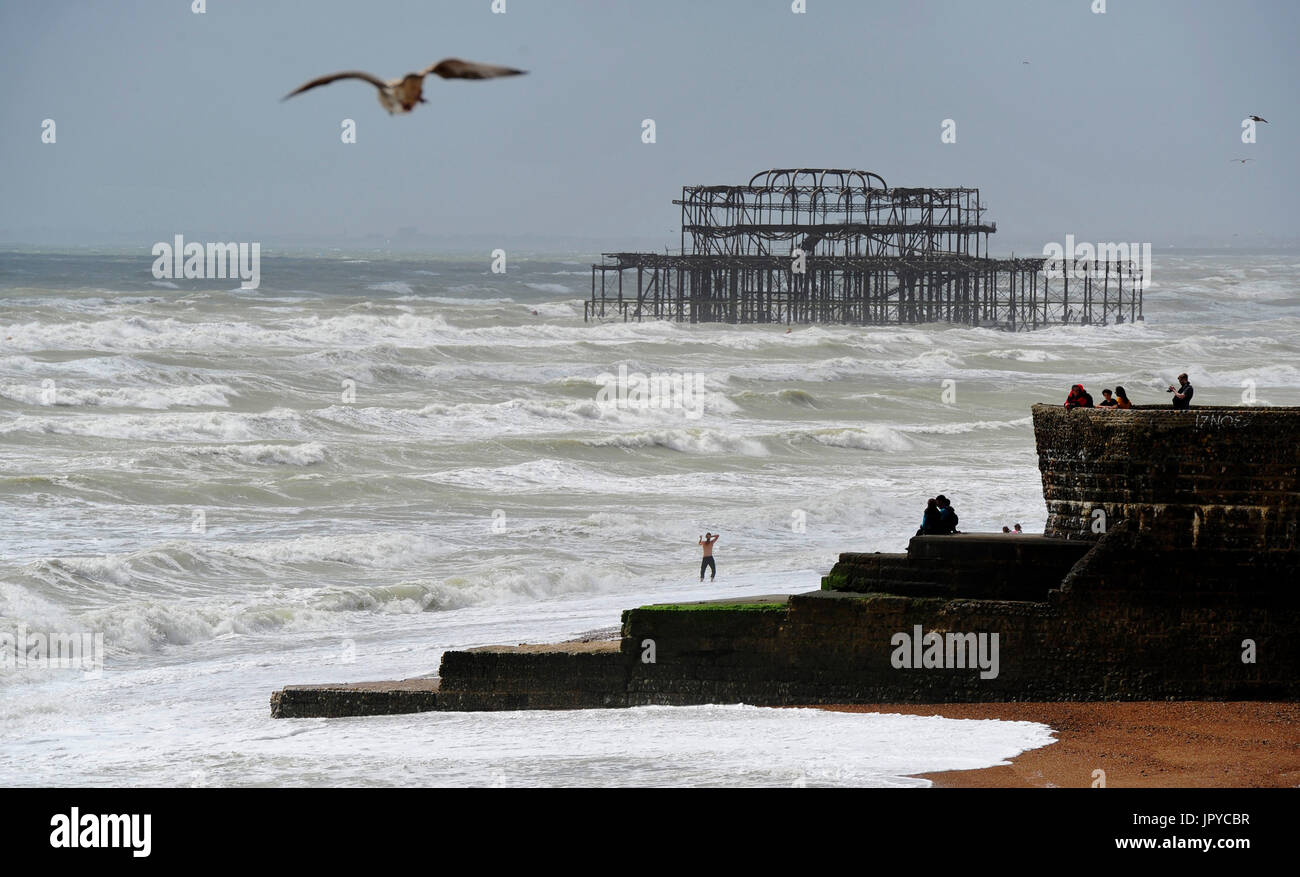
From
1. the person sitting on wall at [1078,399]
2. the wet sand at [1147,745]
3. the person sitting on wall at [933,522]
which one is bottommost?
the wet sand at [1147,745]

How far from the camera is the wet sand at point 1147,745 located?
11703 millimetres

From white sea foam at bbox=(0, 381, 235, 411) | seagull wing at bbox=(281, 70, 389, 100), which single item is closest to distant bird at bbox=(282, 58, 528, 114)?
seagull wing at bbox=(281, 70, 389, 100)

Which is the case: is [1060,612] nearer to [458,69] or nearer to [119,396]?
[458,69]

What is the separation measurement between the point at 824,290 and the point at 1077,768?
73035 millimetres

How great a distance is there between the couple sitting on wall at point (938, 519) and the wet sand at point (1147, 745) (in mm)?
1550

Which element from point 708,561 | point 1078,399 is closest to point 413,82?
point 1078,399

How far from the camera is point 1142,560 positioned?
1369 centimetres

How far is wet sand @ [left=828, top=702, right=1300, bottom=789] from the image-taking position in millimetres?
11703

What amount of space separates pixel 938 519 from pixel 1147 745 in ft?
9.50

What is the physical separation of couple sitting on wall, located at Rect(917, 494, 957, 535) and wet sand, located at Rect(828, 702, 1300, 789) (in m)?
1.55

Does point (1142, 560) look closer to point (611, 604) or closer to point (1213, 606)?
point (1213, 606)

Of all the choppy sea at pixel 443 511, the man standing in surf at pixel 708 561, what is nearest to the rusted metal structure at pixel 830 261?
the choppy sea at pixel 443 511

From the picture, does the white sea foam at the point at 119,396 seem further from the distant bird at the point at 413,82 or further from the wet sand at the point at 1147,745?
the distant bird at the point at 413,82
